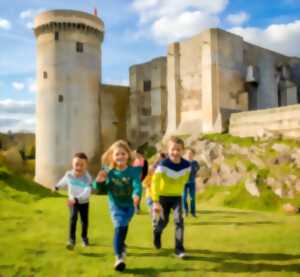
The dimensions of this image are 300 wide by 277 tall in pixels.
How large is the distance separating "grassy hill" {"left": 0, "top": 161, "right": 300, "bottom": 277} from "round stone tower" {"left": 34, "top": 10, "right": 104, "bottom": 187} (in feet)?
68.3

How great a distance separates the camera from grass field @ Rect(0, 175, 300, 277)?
590cm

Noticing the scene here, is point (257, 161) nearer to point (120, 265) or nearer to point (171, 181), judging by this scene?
point (171, 181)

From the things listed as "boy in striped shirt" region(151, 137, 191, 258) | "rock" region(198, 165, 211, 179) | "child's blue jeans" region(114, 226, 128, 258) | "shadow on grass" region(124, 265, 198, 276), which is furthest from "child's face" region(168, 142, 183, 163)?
"rock" region(198, 165, 211, 179)

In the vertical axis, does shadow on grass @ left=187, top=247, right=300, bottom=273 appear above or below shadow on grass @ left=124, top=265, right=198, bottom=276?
below

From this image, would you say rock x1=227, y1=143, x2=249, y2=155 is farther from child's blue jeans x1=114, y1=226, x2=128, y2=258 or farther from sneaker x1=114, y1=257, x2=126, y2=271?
sneaker x1=114, y1=257, x2=126, y2=271

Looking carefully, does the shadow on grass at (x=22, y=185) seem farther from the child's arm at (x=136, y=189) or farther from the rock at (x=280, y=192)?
the child's arm at (x=136, y=189)

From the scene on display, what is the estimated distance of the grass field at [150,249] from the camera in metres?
5.90

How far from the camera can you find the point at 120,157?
643 cm

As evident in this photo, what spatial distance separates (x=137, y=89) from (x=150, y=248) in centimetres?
2901

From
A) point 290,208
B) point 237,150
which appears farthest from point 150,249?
point 237,150

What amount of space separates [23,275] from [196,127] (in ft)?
70.5

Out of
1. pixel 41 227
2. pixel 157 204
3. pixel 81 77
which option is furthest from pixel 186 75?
pixel 157 204

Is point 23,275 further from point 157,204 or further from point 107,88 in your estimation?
point 107,88

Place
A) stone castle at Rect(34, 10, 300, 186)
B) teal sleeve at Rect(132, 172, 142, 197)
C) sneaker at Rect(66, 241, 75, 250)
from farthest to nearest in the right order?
stone castle at Rect(34, 10, 300, 186) < sneaker at Rect(66, 241, 75, 250) < teal sleeve at Rect(132, 172, 142, 197)
